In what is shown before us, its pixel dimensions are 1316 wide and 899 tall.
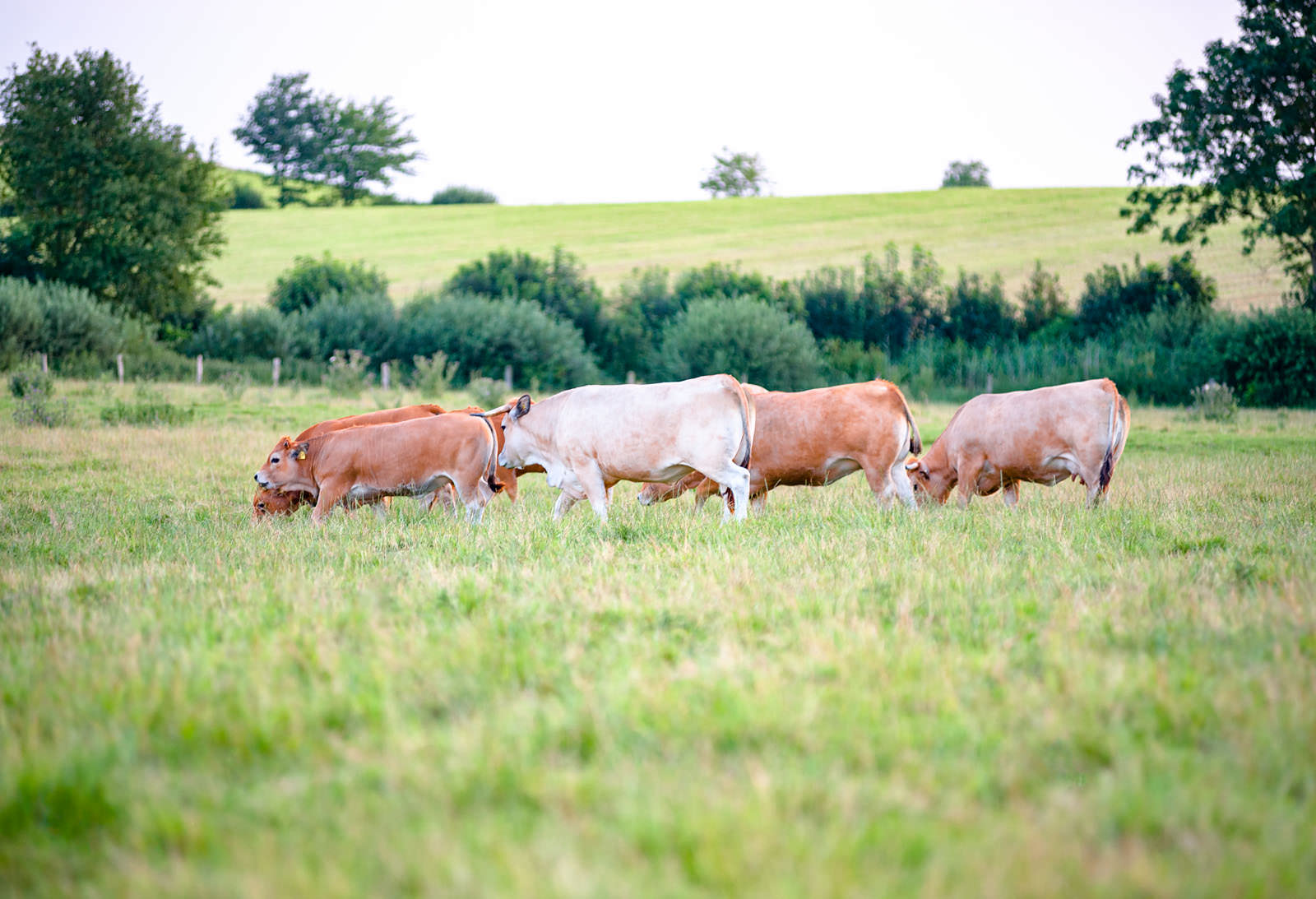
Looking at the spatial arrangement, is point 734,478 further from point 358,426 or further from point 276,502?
point 276,502

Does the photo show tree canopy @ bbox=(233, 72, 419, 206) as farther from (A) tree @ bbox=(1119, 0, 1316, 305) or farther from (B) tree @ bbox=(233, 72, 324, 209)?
(A) tree @ bbox=(1119, 0, 1316, 305)

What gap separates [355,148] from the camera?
81688mm

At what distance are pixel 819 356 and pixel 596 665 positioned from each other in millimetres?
37887

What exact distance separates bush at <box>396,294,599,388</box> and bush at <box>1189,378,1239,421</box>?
2242 cm

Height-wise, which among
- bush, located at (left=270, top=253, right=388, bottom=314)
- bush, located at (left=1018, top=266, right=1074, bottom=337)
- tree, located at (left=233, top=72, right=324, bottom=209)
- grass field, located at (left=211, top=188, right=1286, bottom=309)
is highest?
tree, located at (left=233, top=72, right=324, bottom=209)

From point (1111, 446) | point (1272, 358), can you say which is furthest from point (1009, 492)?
point (1272, 358)

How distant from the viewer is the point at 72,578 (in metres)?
5.96

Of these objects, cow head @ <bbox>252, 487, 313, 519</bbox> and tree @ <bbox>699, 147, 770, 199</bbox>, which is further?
tree @ <bbox>699, 147, 770, 199</bbox>

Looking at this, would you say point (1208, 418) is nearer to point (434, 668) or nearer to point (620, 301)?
point (434, 668)

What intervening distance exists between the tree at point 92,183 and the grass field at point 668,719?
1465 inches

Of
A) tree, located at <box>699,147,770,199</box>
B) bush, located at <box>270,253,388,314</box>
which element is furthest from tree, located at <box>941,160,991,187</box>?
bush, located at <box>270,253,388,314</box>

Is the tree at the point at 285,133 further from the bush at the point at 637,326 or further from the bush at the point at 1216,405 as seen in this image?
the bush at the point at 1216,405

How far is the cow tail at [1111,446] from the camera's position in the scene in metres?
9.74

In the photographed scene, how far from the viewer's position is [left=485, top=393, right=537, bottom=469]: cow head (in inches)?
403
